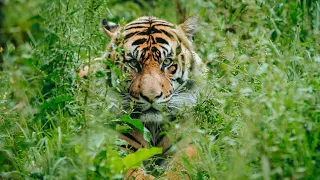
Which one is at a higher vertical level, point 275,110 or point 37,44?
point 37,44

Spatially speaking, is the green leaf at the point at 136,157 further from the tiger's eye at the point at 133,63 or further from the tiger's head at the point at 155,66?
the tiger's eye at the point at 133,63

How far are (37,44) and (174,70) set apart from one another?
42.0 inches

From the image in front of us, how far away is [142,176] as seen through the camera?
15.3 feet

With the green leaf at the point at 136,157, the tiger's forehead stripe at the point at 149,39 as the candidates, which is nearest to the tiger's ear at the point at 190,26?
the tiger's forehead stripe at the point at 149,39

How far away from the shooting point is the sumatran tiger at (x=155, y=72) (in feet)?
16.4

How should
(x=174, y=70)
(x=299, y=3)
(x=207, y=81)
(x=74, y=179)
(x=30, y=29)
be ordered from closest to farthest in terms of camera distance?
(x=74, y=179) → (x=207, y=81) → (x=174, y=70) → (x=299, y=3) → (x=30, y=29)

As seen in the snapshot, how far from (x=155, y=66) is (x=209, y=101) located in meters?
0.77

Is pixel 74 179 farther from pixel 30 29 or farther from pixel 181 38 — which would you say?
pixel 30 29

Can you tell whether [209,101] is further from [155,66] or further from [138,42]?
[138,42]

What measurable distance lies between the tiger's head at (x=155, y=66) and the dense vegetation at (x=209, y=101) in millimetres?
243

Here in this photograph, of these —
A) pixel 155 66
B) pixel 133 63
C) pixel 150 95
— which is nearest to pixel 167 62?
pixel 155 66

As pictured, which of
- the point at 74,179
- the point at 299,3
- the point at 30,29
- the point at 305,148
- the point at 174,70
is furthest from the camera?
the point at 30,29

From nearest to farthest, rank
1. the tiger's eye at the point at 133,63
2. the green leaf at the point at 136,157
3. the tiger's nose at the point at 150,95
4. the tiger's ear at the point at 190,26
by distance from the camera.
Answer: the green leaf at the point at 136,157
the tiger's nose at the point at 150,95
the tiger's eye at the point at 133,63
the tiger's ear at the point at 190,26

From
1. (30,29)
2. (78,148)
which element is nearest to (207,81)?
(78,148)
